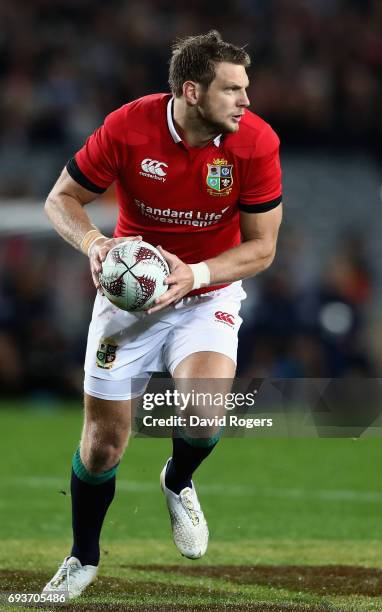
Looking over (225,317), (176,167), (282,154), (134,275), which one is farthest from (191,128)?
(282,154)

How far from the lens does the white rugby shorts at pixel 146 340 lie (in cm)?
638

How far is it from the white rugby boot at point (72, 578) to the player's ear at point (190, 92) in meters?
2.44

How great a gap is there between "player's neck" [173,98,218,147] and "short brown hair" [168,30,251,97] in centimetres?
12

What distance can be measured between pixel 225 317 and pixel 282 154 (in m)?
12.2

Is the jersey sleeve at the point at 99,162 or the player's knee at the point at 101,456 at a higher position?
the jersey sleeve at the point at 99,162

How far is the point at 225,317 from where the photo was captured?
6609 millimetres

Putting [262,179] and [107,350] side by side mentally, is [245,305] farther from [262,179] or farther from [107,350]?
[262,179]

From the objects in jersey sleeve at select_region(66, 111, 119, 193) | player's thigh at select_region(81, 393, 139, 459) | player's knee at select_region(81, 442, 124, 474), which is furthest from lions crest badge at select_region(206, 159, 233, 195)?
player's knee at select_region(81, 442, 124, 474)

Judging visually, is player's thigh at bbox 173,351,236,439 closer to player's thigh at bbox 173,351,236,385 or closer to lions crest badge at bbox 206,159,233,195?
player's thigh at bbox 173,351,236,385

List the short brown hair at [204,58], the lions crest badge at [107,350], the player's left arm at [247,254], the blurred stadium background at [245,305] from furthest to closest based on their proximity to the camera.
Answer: the blurred stadium background at [245,305]
the lions crest badge at [107,350]
the player's left arm at [247,254]
the short brown hair at [204,58]

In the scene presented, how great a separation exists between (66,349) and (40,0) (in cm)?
693

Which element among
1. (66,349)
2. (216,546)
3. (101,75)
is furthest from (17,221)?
(216,546)

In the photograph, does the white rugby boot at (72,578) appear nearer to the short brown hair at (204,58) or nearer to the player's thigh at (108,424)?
the player's thigh at (108,424)

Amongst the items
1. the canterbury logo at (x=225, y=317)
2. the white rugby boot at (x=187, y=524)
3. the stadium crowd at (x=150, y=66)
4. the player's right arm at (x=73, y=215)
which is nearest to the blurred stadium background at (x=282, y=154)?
the stadium crowd at (x=150, y=66)
